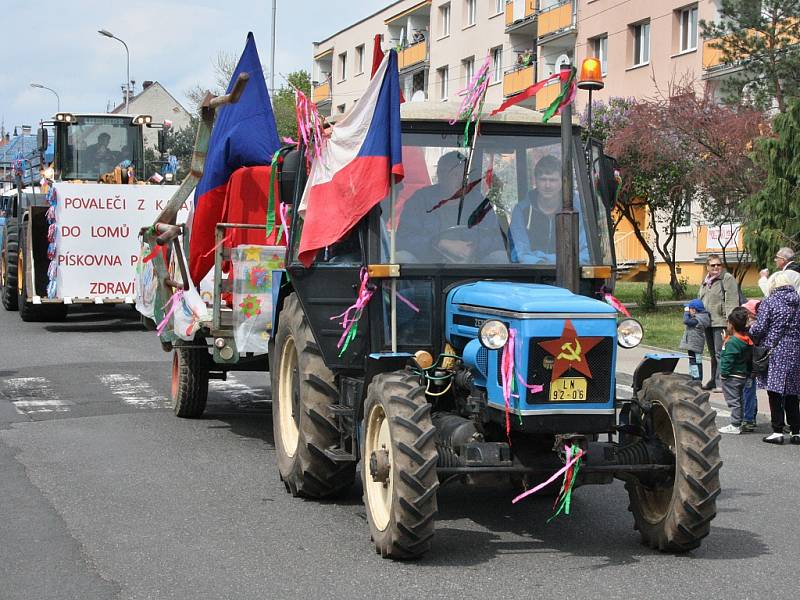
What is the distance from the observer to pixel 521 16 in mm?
46844

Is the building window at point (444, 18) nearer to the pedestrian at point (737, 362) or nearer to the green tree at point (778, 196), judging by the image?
the green tree at point (778, 196)

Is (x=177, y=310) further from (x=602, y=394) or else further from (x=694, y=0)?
(x=694, y=0)

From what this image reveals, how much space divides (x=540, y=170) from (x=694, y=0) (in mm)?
30924

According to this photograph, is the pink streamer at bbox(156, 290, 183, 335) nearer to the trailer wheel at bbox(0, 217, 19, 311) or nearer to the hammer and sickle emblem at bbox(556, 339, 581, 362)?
the hammer and sickle emblem at bbox(556, 339, 581, 362)

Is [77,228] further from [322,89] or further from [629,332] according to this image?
[322,89]

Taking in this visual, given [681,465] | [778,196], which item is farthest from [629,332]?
[778,196]

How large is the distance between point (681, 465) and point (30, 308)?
18.6 metres

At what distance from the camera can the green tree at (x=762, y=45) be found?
84.1 feet

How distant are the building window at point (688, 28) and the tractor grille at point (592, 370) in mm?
32222

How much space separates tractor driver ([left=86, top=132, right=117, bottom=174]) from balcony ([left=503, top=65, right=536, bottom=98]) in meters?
24.2

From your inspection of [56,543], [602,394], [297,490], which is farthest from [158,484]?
[602,394]

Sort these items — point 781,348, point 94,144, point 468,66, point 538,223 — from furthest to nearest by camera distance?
1. point 468,66
2. point 94,144
3. point 781,348
4. point 538,223

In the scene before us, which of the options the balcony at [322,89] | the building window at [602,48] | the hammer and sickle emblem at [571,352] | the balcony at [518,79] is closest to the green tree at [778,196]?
the hammer and sickle emblem at [571,352]

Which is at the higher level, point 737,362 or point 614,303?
point 614,303
